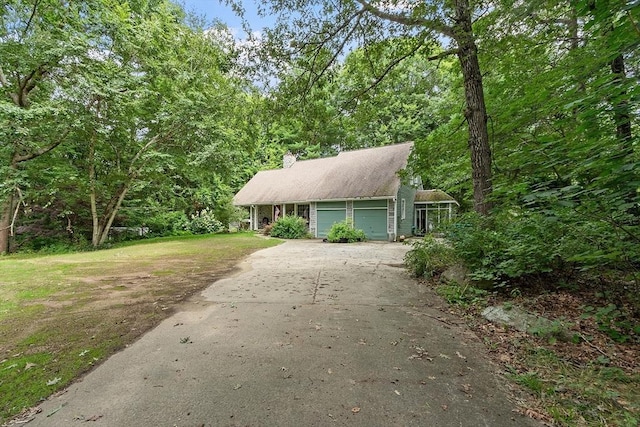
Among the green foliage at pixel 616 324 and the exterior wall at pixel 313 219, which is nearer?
the green foliage at pixel 616 324

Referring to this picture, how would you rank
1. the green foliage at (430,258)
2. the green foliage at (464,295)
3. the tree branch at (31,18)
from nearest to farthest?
the green foliage at (464,295) < the green foliage at (430,258) < the tree branch at (31,18)

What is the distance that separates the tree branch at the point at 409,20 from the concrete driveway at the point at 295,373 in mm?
4603

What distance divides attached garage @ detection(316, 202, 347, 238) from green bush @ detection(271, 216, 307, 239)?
125 centimetres

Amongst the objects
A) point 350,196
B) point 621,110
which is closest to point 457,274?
point 621,110

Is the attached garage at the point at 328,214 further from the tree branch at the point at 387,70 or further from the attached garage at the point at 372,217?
the tree branch at the point at 387,70

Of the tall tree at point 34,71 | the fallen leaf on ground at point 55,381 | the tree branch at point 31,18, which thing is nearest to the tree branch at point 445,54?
the fallen leaf on ground at point 55,381

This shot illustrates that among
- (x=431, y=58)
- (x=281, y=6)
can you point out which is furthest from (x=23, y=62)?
(x=431, y=58)

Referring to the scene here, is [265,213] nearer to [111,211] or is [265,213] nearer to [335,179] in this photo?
[335,179]

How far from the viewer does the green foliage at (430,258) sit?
5803 mm

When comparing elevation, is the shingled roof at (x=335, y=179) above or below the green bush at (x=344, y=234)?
above

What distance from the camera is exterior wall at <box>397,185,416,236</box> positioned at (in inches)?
642

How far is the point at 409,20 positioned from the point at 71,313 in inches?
285

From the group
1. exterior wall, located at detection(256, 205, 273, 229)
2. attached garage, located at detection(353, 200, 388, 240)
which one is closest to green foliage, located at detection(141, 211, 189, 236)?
exterior wall, located at detection(256, 205, 273, 229)

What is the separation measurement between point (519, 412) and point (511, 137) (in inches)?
218
